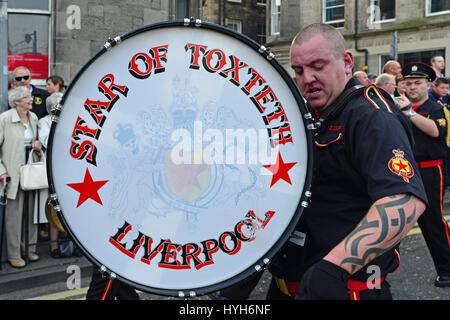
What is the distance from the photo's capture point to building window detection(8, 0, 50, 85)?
837 cm

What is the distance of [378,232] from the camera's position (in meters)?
1.53

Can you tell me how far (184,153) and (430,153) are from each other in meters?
3.58

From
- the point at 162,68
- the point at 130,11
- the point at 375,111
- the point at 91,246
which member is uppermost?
the point at 130,11

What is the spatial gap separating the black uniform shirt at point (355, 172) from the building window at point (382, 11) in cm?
1965

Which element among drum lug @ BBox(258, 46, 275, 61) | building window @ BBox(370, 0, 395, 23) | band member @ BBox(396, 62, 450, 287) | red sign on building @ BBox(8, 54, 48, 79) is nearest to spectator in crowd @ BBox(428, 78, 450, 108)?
band member @ BBox(396, 62, 450, 287)

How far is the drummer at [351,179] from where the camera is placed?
5.02ft

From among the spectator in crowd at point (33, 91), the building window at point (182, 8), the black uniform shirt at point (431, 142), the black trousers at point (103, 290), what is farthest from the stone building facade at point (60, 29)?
the black trousers at point (103, 290)

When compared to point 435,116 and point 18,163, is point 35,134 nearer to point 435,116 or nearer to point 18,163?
point 18,163

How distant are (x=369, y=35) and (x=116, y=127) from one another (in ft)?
66.6

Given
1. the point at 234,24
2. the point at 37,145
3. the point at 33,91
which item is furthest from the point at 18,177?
the point at 234,24

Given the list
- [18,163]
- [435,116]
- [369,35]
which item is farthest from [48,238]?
[369,35]

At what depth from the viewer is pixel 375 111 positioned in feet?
5.57

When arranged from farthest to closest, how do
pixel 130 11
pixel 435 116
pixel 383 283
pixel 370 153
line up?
pixel 130 11, pixel 435 116, pixel 383 283, pixel 370 153

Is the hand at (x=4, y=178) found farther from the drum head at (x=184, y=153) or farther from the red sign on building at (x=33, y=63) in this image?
the red sign on building at (x=33, y=63)
